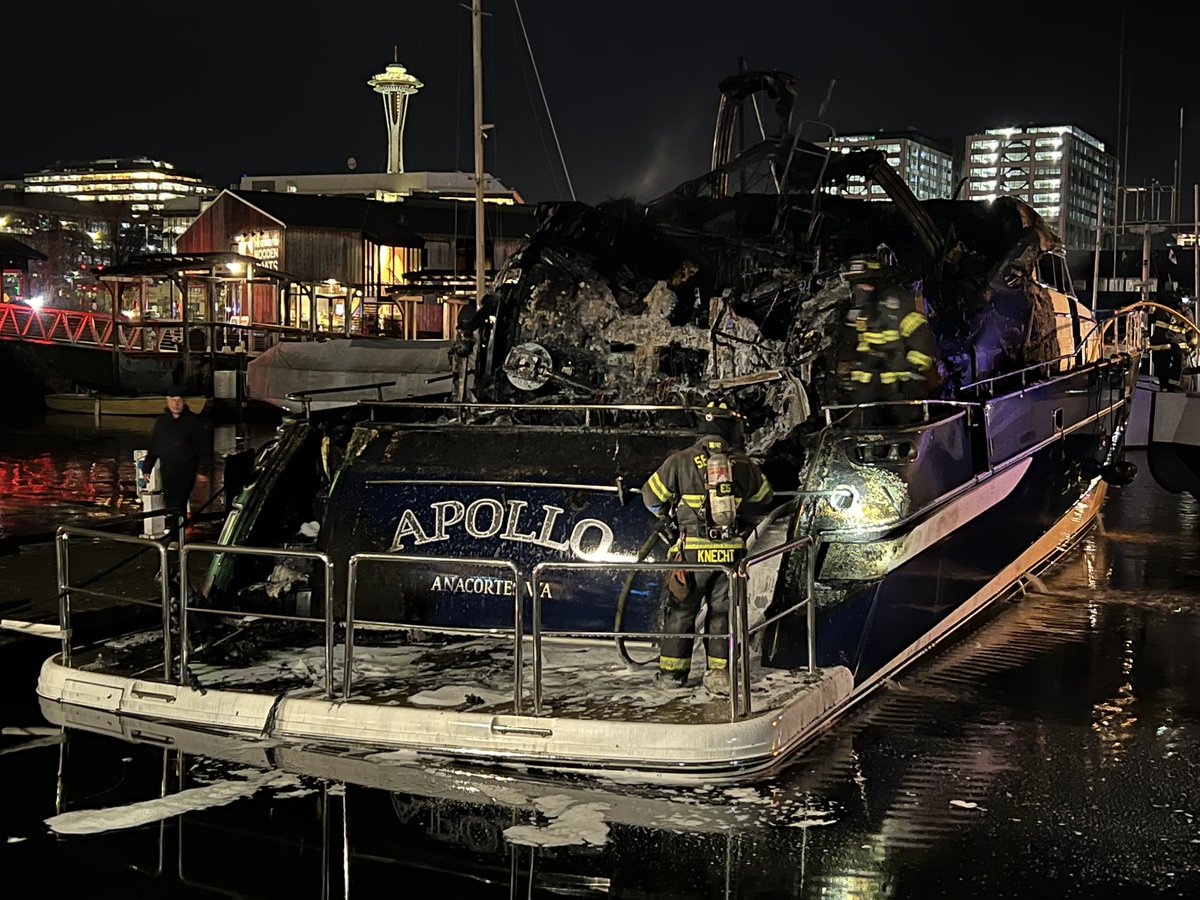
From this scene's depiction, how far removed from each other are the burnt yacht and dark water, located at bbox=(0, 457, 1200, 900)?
0.29m

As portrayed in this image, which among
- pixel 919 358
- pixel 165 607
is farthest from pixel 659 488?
pixel 165 607

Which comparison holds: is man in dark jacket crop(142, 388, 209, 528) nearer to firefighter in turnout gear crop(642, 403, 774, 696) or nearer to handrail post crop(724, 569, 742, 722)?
firefighter in turnout gear crop(642, 403, 774, 696)

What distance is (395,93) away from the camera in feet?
268

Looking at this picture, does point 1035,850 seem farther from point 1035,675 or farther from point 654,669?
point 1035,675

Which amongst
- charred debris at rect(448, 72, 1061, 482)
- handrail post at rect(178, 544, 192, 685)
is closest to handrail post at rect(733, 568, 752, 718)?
charred debris at rect(448, 72, 1061, 482)

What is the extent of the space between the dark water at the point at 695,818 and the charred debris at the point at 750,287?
2611 millimetres

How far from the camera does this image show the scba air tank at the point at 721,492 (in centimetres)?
691

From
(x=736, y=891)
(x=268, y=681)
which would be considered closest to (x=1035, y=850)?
(x=736, y=891)

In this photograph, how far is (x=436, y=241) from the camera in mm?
54156

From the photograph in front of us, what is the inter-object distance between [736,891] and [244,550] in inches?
126

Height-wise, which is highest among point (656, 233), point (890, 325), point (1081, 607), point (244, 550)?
point (656, 233)

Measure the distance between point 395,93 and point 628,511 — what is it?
256 ft

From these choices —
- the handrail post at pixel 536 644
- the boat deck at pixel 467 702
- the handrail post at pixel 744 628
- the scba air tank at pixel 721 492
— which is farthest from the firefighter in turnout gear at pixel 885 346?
the handrail post at pixel 536 644

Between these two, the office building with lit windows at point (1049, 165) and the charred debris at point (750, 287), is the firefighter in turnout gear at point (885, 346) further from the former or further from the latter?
the office building with lit windows at point (1049, 165)
